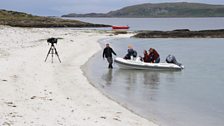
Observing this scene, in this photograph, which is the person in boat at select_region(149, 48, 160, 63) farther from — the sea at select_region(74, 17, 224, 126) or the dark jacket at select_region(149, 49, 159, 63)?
the sea at select_region(74, 17, 224, 126)

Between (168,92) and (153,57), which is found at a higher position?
(153,57)

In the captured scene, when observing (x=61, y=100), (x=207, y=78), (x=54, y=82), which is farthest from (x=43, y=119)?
(x=207, y=78)

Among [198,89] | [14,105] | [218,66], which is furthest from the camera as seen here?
[218,66]

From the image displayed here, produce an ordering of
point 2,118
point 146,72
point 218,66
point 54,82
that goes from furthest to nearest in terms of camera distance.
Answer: point 218,66 → point 146,72 → point 54,82 → point 2,118

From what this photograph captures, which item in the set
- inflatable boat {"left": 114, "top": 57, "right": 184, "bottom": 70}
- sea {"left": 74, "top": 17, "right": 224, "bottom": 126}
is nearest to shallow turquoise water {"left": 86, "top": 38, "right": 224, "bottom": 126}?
sea {"left": 74, "top": 17, "right": 224, "bottom": 126}

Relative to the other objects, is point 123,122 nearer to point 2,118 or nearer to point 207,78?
point 2,118

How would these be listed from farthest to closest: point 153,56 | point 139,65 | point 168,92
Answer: point 153,56 < point 139,65 < point 168,92

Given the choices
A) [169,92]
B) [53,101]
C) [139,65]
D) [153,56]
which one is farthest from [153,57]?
[53,101]

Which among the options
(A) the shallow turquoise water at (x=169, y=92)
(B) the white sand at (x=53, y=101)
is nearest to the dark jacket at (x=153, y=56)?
(A) the shallow turquoise water at (x=169, y=92)

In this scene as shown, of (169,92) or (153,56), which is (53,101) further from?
(153,56)

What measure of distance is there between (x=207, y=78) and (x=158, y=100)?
7.33 meters

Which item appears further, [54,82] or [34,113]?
[54,82]

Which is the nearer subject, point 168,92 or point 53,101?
point 53,101

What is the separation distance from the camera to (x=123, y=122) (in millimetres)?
11016
